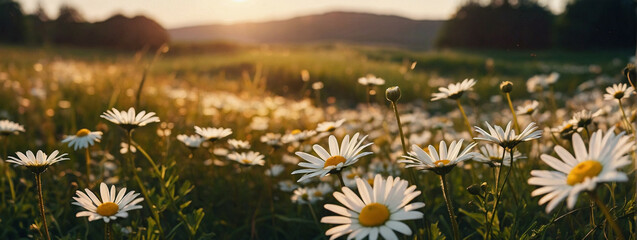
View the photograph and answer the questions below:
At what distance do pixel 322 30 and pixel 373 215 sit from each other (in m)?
79.8

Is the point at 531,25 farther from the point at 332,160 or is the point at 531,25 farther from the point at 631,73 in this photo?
the point at 332,160

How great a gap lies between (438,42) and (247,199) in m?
38.6

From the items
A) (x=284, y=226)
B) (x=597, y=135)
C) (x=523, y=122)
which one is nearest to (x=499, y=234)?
(x=597, y=135)

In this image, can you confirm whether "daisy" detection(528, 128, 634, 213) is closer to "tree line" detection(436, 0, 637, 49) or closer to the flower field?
the flower field

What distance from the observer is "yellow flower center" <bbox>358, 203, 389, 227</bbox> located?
94cm

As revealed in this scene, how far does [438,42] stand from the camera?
38594 millimetres

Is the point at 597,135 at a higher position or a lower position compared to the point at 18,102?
higher

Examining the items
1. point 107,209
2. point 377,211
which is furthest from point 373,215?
point 107,209

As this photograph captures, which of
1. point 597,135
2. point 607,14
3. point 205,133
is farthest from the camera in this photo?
point 607,14

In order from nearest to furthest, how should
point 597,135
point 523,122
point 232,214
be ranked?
point 597,135 < point 232,214 < point 523,122

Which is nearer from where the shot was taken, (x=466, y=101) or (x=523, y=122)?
(x=523, y=122)

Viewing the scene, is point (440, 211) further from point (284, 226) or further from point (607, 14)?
point (607, 14)

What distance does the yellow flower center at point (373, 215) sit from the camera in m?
0.94

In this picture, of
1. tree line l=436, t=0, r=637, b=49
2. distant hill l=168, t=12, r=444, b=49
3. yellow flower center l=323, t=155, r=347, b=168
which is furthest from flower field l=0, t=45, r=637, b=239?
distant hill l=168, t=12, r=444, b=49
